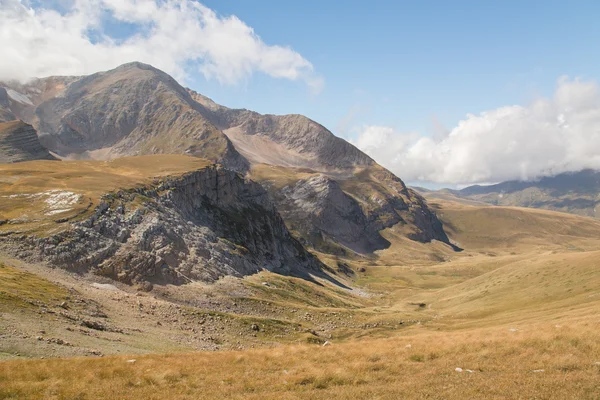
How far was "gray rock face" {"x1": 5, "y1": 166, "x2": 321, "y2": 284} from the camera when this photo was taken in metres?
80.1

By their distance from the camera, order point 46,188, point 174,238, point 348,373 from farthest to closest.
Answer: point 174,238, point 46,188, point 348,373

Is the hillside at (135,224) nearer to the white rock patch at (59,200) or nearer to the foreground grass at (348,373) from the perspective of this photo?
the white rock patch at (59,200)

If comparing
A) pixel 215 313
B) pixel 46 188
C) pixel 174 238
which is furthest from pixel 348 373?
pixel 46 188

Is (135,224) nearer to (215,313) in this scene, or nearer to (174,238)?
(174,238)

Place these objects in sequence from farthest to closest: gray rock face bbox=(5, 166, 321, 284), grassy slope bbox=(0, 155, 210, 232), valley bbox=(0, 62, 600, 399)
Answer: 1. grassy slope bbox=(0, 155, 210, 232)
2. gray rock face bbox=(5, 166, 321, 284)
3. valley bbox=(0, 62, 600, 399)

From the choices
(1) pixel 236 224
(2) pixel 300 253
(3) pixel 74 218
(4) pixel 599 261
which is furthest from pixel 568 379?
(2) pixel 300 253

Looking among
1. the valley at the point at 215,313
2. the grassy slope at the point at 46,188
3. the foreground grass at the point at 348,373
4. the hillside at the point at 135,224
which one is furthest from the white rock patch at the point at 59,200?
the foreground grass at the point at 348,373

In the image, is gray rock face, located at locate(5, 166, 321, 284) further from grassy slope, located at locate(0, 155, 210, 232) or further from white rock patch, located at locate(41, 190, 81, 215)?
white rock patch, located at locate(41, 190, 81, 215)

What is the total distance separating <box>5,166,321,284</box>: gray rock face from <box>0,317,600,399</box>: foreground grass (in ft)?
196

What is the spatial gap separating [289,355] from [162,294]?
59178 mm

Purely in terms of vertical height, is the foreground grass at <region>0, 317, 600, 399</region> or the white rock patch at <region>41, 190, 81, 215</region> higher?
the white rock patch at <region>41, 190, 81, 215</region>

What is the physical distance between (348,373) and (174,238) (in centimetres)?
8625

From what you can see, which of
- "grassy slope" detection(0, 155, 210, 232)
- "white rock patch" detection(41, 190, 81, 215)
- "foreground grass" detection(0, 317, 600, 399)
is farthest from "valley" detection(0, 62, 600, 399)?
"grassy slope" detection(0, 155, 210, 232)

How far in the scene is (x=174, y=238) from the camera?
102750 mm
